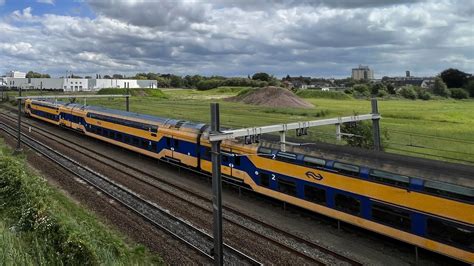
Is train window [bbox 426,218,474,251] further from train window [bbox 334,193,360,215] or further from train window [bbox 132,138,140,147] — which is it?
train window [bbox 132,138,140,147]

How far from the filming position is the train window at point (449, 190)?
13080 millimetres

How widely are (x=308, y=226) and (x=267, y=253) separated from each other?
3.69 metres

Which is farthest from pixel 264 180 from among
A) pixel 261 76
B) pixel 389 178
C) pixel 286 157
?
pixel 261 76

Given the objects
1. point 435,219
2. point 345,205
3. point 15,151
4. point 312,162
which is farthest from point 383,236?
point 15,151

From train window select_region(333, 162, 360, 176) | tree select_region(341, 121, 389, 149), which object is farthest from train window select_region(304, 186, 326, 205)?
tree select_region(341, 121, 389, 149)

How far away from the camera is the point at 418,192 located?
14336 mm

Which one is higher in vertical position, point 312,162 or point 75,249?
point 312,162

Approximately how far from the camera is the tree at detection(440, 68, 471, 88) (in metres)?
140

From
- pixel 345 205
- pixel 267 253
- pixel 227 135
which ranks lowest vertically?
pixel 267 253

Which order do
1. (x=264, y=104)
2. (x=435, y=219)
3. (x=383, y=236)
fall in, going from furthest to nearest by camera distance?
(x=264, y=104)
(x=383, y=236)
(x=435, y=219)

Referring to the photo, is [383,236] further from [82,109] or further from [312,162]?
[82,109]

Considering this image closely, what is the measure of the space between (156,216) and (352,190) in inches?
369

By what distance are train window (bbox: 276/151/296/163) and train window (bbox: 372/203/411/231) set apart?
15.4ft

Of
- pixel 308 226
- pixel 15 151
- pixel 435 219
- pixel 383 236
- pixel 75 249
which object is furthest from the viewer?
pixel 15 151
